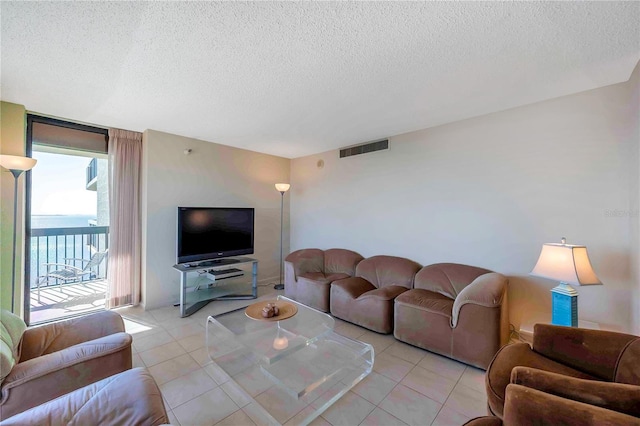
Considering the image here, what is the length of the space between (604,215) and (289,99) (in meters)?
3.16

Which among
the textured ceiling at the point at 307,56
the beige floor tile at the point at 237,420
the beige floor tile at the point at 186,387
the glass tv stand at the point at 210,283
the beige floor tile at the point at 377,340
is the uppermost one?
the textured ceiling at the point at 307,56

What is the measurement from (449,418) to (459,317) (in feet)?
2.86

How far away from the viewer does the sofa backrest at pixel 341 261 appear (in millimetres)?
4004

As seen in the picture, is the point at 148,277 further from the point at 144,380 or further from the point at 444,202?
the point at 444,202

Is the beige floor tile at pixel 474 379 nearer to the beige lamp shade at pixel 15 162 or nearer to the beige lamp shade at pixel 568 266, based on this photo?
the beige lamp shade at pixel 568 266

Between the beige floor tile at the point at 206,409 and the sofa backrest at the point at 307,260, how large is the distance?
6.96ft

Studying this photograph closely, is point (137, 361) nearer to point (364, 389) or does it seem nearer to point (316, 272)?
point (364, 389)

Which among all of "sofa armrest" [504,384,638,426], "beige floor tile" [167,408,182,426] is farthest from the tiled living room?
"beige floor tile" [167,408,182,426]

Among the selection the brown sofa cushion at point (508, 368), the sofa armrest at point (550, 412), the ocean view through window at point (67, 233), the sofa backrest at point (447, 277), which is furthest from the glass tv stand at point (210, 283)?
the sofa armrest at point (550, 412)

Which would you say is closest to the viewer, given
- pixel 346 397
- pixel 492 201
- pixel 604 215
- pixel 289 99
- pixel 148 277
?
pixel 346 397

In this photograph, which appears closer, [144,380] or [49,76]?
Answer: [144,380]

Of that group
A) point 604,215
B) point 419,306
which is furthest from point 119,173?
point 604,215

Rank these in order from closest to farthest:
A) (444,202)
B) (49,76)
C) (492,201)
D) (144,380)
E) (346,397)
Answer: (144,380) → (346,397) → (49,76) → (492,201) → (444,202)

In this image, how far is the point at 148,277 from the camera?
3.57 metres
